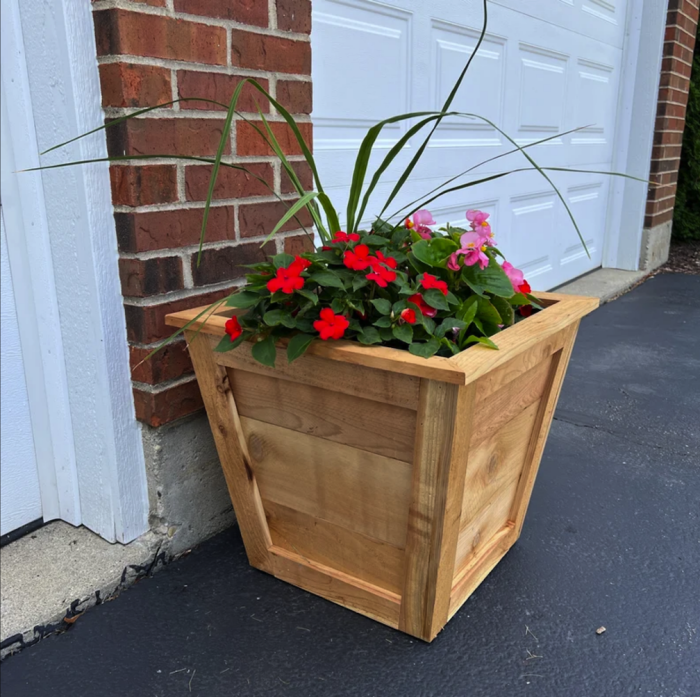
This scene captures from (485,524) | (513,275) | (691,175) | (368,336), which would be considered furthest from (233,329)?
(691,175)

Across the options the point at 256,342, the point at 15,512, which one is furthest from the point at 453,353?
the point at 15,512

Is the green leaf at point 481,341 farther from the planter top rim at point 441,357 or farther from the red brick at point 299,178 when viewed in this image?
the red brick at point 299,178

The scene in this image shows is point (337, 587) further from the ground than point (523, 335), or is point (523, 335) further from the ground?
point (523, 335)

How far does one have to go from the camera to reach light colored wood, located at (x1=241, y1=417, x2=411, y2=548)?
1.26 m

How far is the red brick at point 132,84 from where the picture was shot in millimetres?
1287

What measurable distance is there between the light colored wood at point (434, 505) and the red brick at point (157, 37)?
2.75 ft

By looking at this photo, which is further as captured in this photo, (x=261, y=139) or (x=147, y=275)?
(x=261, y=139)

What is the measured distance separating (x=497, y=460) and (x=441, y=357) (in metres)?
0.38

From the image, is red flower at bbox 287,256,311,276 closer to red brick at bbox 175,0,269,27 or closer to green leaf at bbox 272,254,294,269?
green leaf at bbox 272,254,294,269

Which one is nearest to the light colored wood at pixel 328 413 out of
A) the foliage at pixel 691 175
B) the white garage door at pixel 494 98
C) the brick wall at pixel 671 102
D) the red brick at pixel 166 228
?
the red brick at pixel 166 228

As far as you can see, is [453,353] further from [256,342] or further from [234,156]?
[234,156]

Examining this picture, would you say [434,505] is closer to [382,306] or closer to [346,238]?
[382,306]

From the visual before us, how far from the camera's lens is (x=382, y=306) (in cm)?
117

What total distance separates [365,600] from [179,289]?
30.0 inches
